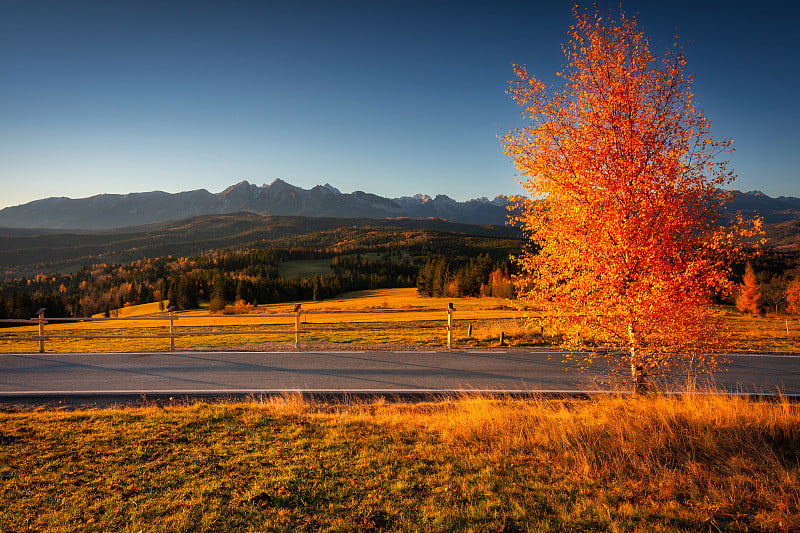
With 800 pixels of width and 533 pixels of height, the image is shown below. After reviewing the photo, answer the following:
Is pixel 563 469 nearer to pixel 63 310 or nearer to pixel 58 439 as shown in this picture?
pixel 58 439

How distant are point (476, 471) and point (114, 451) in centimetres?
577

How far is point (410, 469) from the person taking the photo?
17.5 ft

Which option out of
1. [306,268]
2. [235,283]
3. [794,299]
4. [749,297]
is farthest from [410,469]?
[306,268]

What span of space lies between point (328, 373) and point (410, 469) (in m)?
6.68

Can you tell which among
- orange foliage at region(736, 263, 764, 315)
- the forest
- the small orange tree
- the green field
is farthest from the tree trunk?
the green field

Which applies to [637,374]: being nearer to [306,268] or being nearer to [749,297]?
[749,297]

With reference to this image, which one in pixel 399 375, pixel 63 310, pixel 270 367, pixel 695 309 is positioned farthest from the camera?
pixel 63 310

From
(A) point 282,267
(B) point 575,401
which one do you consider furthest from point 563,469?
(A) point 282,267

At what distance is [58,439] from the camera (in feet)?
21.3

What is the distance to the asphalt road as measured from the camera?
33.3 feet

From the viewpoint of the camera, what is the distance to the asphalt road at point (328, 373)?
1016cm

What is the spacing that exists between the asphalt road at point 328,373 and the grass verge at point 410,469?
7.86 ft

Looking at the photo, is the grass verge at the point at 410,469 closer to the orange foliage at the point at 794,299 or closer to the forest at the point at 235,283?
the forest at the point at 235,283

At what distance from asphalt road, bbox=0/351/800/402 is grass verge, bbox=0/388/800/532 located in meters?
2.40
